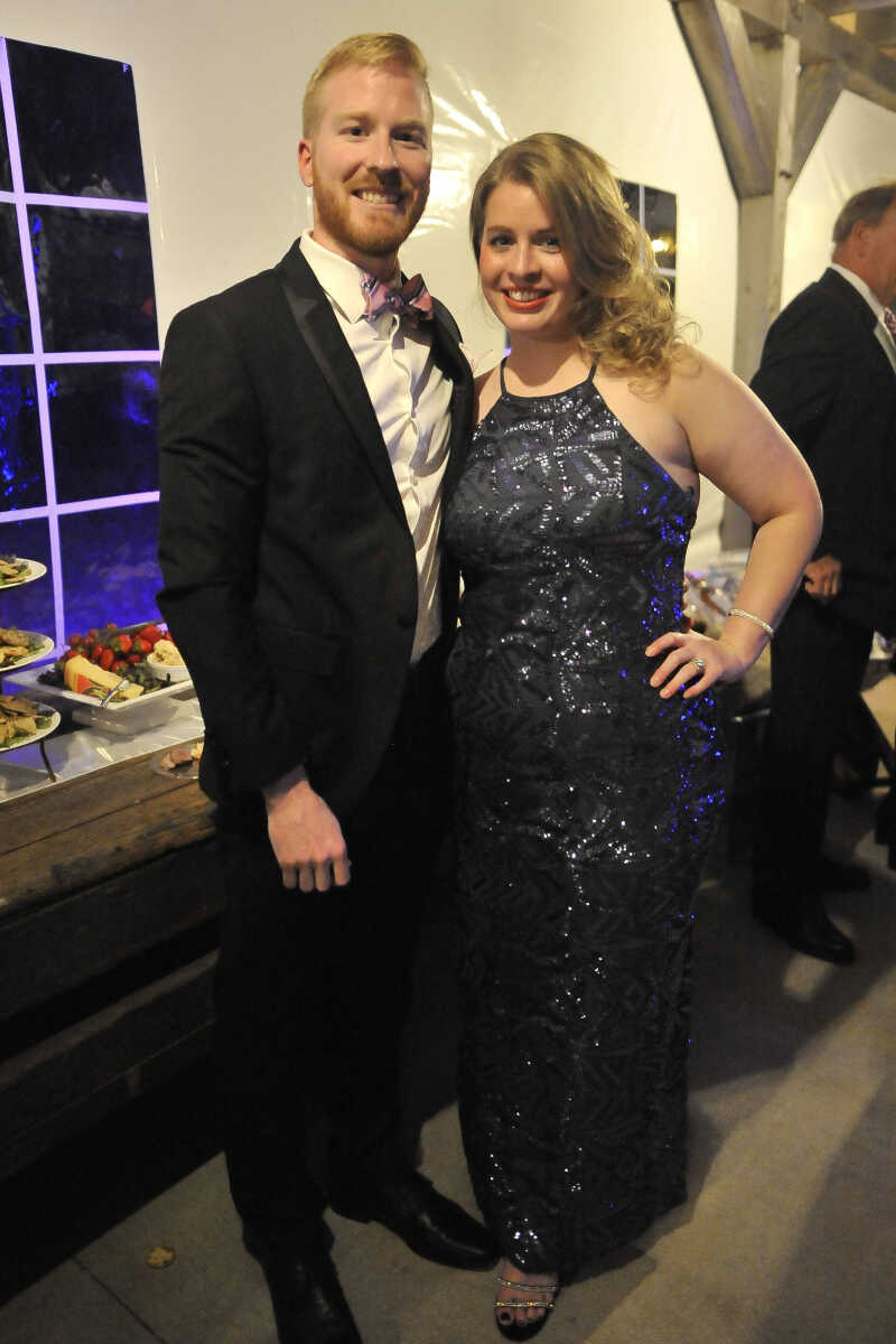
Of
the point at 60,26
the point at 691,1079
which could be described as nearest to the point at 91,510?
the point at 60,26

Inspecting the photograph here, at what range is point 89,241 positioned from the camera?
2.29 metres

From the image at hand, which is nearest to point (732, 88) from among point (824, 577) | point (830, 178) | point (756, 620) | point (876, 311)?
point (830, 178)

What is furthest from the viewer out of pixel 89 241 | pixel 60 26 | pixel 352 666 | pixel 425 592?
pixel 89 241

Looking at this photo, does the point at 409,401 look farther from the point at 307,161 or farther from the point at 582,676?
the point at 582,676

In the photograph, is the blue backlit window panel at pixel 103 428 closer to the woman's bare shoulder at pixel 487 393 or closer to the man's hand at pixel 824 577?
the woman's bare shoulder at pixel 487 393

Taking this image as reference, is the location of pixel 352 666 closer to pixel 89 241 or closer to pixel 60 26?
pixel 89 241

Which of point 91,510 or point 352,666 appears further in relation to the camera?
point 91,510

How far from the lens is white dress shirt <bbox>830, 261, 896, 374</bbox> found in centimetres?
254

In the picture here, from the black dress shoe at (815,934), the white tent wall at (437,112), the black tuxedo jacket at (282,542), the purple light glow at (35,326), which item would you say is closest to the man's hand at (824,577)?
the black dress shoe at (815,934)

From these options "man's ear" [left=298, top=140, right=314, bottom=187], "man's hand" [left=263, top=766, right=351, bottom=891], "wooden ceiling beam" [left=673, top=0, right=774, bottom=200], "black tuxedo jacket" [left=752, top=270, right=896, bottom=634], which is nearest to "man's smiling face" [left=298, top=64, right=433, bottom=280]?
"man's ear" [left=298, top=140, right=314, bottom=187]

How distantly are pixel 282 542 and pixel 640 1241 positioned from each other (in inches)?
55.2

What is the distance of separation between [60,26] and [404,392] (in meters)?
1.30

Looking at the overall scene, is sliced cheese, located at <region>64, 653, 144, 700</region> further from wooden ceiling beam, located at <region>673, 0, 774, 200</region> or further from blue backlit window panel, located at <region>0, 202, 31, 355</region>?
wooden ceiling beam, located at <region>673, 0, 774, 200</region>

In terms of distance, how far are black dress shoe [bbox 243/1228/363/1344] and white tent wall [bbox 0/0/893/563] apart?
157 cm
